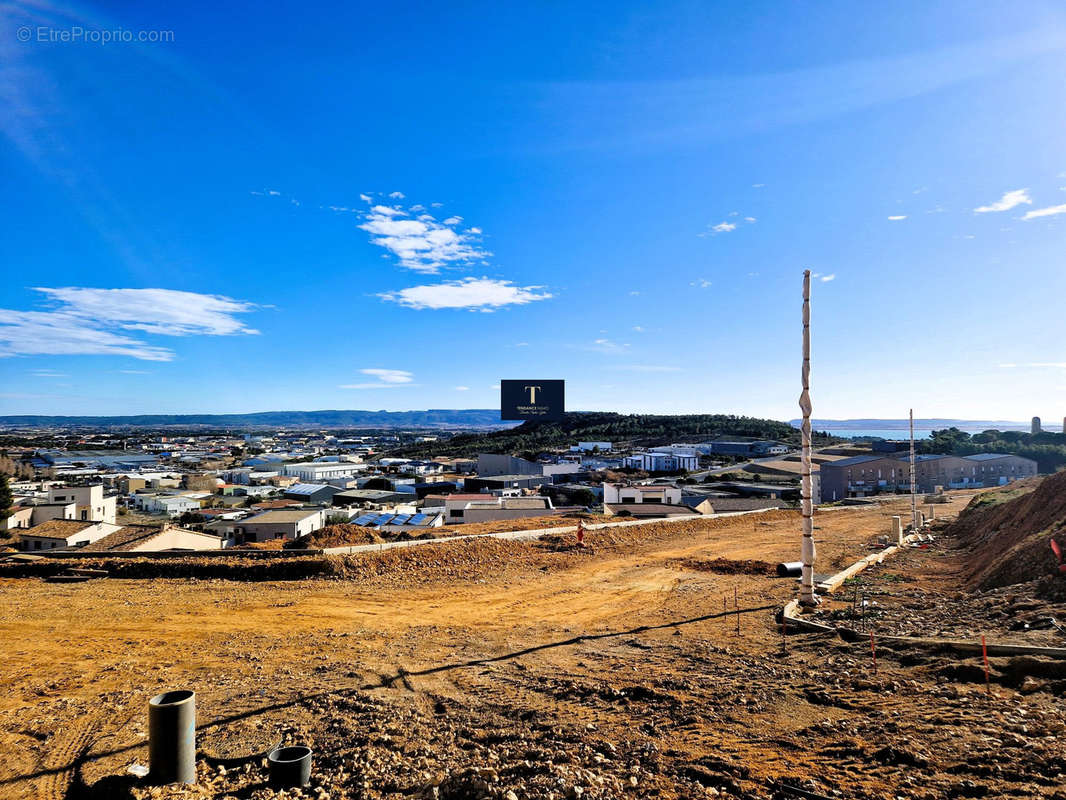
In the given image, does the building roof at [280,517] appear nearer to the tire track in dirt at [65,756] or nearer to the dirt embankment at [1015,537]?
the tire track in dirt at [65,756]

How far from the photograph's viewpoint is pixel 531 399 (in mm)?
31453

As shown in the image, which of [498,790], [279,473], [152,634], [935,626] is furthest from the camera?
[279,473]

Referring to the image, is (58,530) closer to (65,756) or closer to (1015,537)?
(65,756)

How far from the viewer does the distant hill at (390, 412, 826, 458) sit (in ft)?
371

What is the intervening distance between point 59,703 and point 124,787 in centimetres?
310

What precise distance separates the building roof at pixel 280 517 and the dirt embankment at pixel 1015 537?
102 ft

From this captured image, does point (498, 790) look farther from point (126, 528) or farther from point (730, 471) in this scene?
point (730, 471)

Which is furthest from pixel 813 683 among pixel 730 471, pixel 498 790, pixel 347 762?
pixel 730 471

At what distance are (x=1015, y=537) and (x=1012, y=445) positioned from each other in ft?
269

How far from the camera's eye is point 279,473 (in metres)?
85.6

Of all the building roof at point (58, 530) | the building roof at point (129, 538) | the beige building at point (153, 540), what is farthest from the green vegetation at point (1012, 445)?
the building roof at point (58, 530)

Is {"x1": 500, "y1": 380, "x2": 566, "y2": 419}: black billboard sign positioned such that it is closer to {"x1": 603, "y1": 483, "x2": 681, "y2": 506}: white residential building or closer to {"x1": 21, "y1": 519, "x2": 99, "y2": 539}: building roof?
{"x1": 603, "y1": 483, "x2": 681, "y2": 506}: white residential building

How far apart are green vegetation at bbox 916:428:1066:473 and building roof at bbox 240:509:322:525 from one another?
77385 millimetres

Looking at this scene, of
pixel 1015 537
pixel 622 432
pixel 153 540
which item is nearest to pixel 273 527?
pixel 153 540
